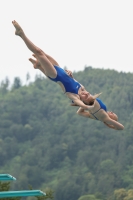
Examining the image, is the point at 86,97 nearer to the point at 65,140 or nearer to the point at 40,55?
the point at 40,55

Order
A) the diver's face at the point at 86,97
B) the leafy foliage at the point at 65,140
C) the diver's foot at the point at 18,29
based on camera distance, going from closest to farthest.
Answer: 1. the diver's foot at the point at 18,29
2. the diver's face at the point at 86,97
3. the leafy foliage at the point at 65,140

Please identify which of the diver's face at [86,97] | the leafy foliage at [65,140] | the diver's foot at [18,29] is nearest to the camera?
the diver's foot at [18,29]

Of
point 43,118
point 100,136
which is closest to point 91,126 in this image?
point 100,136

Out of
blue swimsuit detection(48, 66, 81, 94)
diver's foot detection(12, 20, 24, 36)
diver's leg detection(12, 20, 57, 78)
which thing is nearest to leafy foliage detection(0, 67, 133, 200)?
blue swimsuit detection(48, 66, 81, 94)

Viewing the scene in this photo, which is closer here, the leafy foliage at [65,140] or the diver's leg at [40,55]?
the diver's leg at [40,55]

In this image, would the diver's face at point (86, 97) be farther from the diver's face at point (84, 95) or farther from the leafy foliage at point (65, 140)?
the leafy foliage at point (65, 140)

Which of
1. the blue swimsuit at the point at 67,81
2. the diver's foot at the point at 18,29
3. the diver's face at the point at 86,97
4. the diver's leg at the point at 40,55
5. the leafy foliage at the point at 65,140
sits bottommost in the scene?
the diver's face at the point at 86,97

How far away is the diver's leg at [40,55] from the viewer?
17188 millimetres

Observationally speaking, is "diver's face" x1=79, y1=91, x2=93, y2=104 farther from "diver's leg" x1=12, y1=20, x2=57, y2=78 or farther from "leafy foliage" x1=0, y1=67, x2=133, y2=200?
"leafy foliage" x1=0, y1=67, x2=133, y2=200

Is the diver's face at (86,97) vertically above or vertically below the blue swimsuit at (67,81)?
below

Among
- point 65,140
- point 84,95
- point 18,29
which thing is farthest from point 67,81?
point 65,140

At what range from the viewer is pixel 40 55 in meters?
17.4

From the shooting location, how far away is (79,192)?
113000mm

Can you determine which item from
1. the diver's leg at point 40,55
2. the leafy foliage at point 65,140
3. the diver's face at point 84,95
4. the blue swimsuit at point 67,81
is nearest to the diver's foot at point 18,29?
the diver's leg at point 40,55
